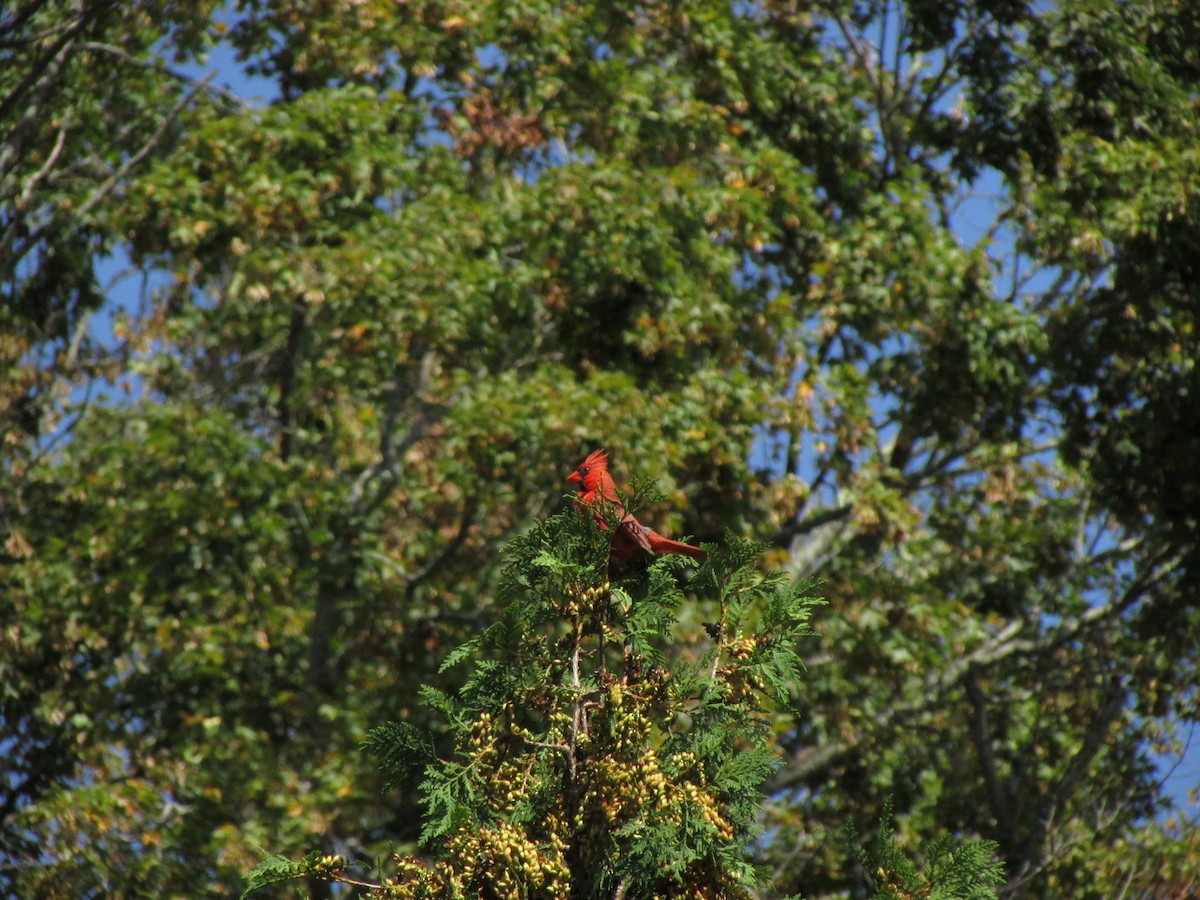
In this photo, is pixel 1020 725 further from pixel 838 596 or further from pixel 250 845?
pixel 250 845

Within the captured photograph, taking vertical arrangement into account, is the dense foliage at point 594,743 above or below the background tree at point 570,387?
below

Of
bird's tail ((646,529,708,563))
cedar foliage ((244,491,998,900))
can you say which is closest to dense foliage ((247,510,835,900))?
cedar foliage ((244,491,998,900))

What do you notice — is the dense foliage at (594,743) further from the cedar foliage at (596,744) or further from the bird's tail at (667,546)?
the bird's tail at (667,546)

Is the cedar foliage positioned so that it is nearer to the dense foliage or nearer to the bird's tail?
the dense foliage

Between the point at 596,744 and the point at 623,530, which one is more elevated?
the point at 623,530

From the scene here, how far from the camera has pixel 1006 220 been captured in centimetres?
1280

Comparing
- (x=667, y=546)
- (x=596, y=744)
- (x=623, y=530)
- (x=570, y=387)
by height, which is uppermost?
(x=570, y=387)

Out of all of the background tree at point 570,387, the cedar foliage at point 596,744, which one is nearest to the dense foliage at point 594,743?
the cedar foliage at point 596,744

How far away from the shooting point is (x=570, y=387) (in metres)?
10.1

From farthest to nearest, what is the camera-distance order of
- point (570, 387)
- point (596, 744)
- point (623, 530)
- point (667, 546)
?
point (570, 387) → point (667, 546) → point (623, 530) → point (596, 744)

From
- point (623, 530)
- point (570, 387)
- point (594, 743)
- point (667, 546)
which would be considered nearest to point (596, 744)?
point (594, 743)

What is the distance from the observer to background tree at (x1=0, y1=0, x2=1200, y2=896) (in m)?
10.3

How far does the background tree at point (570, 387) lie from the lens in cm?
1031

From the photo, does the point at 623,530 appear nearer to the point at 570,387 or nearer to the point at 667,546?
the point at 667,546
